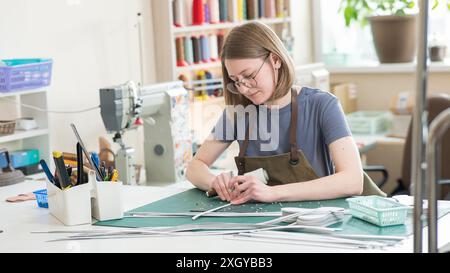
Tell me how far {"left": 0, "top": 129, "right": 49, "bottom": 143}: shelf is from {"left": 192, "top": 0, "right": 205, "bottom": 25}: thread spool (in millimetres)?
1238

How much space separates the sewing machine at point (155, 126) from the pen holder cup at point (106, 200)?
33.5 inches

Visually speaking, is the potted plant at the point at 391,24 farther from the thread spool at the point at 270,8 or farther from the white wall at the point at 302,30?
the thread spool at the point at 270,8

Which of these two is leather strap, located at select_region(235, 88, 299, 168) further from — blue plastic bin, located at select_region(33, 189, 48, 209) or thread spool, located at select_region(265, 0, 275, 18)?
thread spool, located at select_region(265, 0, 275, 18)

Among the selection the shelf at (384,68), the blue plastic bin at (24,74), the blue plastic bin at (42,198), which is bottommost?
the blue plastic bin at (42,198)

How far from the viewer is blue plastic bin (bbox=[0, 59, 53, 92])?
299 centimetres

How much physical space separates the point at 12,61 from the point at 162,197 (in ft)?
3.54

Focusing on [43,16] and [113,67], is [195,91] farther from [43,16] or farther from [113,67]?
[43,16]

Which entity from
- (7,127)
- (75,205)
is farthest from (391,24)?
(75,205)

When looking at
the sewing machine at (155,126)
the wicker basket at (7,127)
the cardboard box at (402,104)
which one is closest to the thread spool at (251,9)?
the cardboard box at (402,104)

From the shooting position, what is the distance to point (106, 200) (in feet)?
7.09

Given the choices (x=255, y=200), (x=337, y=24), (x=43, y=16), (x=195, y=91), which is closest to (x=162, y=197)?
(x=255, y=200)

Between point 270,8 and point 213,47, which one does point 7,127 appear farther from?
point 270,8

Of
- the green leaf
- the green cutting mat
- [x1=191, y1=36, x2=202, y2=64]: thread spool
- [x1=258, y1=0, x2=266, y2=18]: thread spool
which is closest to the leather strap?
the green cutting mat

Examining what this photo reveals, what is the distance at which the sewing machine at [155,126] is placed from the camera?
3.02m
